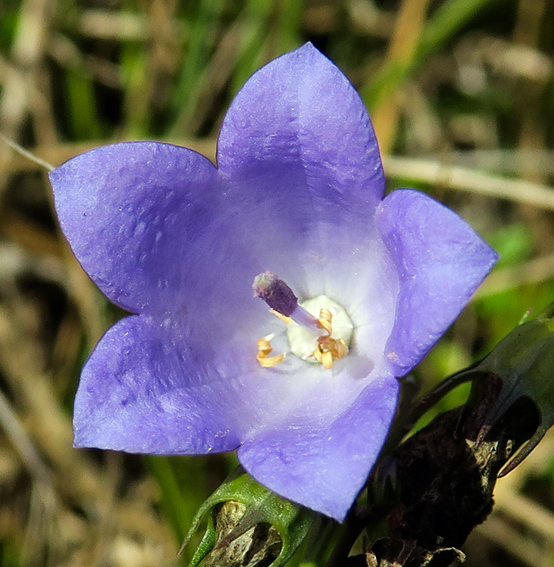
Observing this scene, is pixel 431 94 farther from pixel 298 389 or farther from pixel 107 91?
pixel 298 389

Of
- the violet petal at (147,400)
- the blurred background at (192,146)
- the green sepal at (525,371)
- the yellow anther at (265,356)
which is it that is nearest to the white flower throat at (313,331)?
the yellow anther at (265,356)

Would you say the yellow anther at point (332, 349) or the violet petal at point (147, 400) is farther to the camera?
the yellow anther at point (332, 349)

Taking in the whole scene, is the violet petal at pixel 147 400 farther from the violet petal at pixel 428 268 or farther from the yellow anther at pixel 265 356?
the violet petal at pixel 428 268

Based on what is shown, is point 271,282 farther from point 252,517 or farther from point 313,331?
point 252,517

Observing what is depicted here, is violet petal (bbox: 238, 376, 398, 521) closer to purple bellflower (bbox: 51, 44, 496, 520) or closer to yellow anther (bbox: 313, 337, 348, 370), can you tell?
purple bellflower (bbox: 51, 44, 496, 520)

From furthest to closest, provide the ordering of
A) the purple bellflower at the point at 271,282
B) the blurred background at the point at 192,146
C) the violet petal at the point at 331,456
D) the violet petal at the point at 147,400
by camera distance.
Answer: the blurred background at the point at 192,146 → the violet petal at the point at 147,400 → the purple bellflower at the point at 271,282 → the violet petal at the point at 331,456

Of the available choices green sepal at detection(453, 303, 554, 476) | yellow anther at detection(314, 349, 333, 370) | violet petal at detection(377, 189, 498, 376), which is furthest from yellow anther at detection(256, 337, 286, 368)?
green sepal at detection(453, 303, 554, 476)

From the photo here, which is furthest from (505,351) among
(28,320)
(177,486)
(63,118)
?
(63,118)

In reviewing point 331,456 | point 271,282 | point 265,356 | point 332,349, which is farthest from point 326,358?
point 331,456
